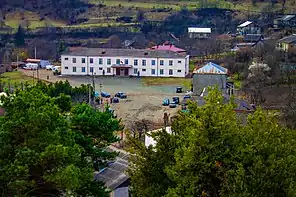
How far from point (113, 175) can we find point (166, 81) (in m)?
17.7

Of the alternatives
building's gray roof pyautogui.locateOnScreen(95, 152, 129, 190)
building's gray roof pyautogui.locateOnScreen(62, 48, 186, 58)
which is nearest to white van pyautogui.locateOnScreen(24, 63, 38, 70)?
building's gray roof pyautogui.locateOnScreen(62, 48, 186, 58)

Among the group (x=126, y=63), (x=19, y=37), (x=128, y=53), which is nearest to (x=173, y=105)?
(x=126, y=63)

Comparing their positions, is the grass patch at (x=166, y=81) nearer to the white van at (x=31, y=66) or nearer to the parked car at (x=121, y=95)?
the parked car at (x=121, y=95)

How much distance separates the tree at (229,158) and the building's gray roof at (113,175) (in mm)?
2877

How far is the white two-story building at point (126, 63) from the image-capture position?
2794 centimetres

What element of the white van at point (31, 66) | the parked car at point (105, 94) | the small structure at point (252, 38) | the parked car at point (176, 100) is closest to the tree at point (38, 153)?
the parked car at point (176, 100)

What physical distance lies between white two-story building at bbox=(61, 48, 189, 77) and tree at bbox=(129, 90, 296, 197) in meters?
21.8

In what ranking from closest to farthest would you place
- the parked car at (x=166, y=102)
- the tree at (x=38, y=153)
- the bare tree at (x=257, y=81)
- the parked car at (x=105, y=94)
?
the tree at (x=38, y=153) → the bare tree at (x=257, y=81) → the parked car at (x=166, y=102) → the parked car at (x=105, y=94)

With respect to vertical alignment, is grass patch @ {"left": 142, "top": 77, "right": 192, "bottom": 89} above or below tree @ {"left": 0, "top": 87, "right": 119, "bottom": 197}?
below

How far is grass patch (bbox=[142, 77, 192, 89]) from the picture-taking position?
25728 mm

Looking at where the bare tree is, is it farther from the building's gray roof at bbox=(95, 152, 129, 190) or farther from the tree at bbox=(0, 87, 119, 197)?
the tree at bbox=(0, 87, 119, 197)

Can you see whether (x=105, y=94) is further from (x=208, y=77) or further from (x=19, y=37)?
(x=19, y=37)

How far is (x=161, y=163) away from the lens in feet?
21.6

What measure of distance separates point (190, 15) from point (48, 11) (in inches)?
506
